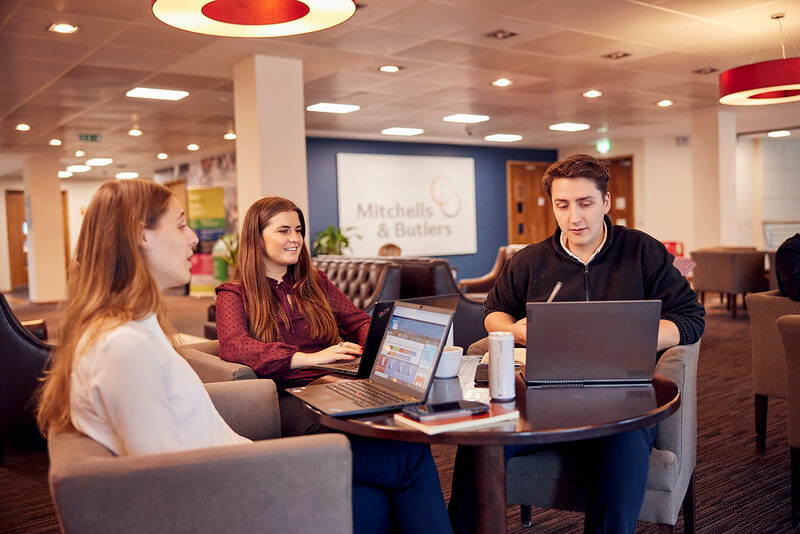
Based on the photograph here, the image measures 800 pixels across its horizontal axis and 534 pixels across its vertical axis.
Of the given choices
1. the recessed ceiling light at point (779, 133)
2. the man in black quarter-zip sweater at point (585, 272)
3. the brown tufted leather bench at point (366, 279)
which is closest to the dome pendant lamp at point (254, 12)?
the man in black quarter-zip sweater at point (585, 272)

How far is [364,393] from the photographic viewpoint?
1919 millimetres

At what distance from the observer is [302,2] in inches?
129

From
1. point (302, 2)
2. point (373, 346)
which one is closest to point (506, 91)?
point (302, 2)

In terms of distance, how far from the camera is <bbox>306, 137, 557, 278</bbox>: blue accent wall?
485 inches

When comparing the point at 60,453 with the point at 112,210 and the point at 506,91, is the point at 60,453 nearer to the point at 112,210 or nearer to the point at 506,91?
the point at 112,210

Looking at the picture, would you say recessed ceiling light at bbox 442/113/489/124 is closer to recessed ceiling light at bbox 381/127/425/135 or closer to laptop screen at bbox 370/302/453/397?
recessed ceiling light at bbox 381/127/425/135

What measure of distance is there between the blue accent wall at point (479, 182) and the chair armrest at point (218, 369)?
957cm

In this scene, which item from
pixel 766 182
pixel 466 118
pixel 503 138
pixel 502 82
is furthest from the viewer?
pixel 766 182

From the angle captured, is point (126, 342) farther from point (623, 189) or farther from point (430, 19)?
point (623, 189)

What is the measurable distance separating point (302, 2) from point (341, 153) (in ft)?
30.1

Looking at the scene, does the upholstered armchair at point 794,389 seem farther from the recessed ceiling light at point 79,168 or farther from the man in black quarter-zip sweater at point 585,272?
the recessed ceiling light at point 79,168

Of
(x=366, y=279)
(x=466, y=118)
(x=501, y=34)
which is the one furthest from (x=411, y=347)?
(x=466, y=118)

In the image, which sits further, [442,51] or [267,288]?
[442,51]

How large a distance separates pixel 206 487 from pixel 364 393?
65 centimetres
